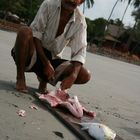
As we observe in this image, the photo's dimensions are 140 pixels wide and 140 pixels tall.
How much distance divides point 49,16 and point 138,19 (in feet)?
214

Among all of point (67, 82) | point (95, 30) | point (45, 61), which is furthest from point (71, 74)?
point (95, 30)

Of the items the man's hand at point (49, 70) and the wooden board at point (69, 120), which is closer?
the wooden board at point (69, 120)

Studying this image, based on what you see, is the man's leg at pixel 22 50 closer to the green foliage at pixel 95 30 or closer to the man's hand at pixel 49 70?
the man's hand at pixel 49 70

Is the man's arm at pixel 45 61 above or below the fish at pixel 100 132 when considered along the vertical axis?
above

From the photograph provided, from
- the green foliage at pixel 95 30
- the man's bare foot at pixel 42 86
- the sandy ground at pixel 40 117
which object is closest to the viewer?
the sandy ground at pixel 40 117

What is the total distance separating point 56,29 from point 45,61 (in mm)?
448

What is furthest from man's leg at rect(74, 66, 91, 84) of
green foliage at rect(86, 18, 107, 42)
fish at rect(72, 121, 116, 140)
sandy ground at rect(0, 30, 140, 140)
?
green foliage at rect(86, 18, 107, 42)

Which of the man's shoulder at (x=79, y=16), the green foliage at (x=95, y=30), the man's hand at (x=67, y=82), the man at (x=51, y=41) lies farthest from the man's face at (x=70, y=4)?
the green foliage at (x=95, y=30)

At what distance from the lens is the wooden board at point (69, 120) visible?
4.18 m

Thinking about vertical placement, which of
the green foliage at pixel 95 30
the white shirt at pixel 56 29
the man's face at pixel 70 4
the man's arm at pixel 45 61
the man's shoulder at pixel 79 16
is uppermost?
the man's face at pixel 70 4

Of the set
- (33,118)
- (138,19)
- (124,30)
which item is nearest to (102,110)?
(33,118)

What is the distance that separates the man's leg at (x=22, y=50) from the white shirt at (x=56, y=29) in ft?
0.33

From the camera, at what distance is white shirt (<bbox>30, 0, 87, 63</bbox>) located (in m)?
5.72

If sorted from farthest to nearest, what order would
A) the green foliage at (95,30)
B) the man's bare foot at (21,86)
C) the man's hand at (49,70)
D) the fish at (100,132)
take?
1. the green foliage at (95,30)
2. the man's bare foot at (21,86)
3. the man's hand at (49,70)
4. the fish at (100,132)
